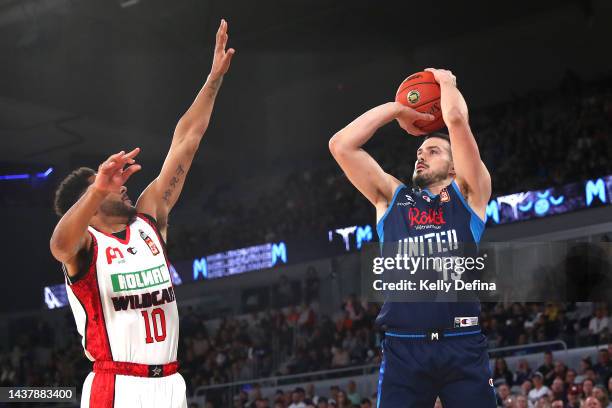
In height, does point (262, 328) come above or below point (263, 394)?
above

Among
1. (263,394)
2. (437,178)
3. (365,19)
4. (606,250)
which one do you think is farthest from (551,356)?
(365,19)

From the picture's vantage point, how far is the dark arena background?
60.2 feet

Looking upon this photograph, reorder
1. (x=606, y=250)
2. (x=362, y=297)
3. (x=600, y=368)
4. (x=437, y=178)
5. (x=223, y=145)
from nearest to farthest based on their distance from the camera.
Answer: (x=437, y=178) < (x=600, y=368) < (x=606, y=250) < (x=362, y=297) < (x=223, y=145)

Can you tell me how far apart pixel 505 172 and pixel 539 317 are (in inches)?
202

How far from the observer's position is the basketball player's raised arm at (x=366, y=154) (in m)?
5.18

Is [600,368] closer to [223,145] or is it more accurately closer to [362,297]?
[362,297]

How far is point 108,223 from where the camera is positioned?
5.03 metres

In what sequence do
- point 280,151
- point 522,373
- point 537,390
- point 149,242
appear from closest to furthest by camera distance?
1. point 149,242
2. point 537,390
3. point 522,373
4. point 280,151

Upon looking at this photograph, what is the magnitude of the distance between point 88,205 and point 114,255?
2.08 ft

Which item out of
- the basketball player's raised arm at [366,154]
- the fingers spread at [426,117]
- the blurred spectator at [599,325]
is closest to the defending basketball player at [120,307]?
→ the basketball player's raised arm at [366,154]

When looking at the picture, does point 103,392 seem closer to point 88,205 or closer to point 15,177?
point 88,205

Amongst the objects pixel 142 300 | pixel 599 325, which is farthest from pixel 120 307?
pixel 599 325

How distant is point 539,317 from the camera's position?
15.6 m

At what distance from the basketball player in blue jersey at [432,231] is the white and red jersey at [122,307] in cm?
124
